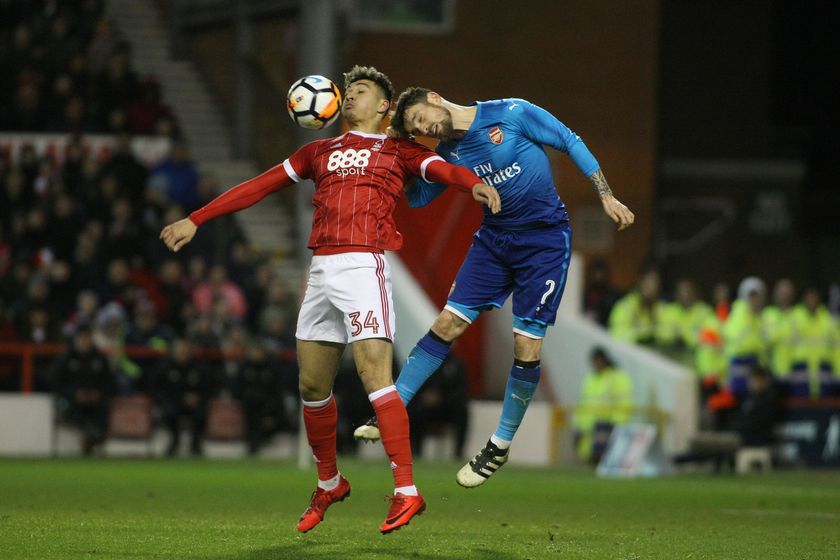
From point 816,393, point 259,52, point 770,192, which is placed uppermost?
point 259,52

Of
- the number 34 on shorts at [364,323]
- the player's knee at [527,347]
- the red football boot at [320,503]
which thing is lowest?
the red football boot at [320,503]

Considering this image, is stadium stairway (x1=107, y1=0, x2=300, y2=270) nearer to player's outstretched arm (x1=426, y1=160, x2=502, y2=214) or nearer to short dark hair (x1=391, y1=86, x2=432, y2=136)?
short dark hair (x1=391, y1=86, x2=432, y2=136)

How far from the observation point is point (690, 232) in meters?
32.0

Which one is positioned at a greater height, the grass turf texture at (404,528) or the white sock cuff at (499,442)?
the white sock cuff at (499,442)

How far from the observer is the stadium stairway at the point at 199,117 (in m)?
24.0

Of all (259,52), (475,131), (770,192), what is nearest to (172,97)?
(259,52)

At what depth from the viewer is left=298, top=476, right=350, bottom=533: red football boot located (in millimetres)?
8781

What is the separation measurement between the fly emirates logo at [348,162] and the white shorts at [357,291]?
44 cm

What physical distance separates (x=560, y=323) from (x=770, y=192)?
12542 mm

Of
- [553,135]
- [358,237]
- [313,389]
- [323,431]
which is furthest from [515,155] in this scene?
[323,431]

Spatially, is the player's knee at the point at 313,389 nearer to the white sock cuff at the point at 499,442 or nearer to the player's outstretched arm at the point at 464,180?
the white sock cuff at the point at 499,442

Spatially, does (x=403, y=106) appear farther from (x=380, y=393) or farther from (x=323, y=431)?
(x=323, y=431)

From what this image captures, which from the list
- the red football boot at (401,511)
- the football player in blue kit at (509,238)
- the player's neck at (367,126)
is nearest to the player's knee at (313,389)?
the football player in blue kit at (509,238)

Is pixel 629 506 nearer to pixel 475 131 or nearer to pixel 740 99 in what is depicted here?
pixel 475 131
